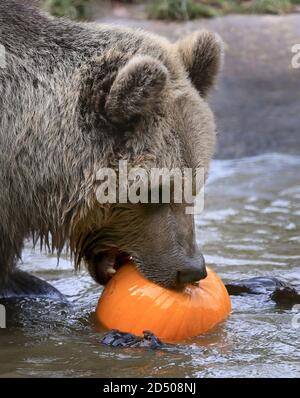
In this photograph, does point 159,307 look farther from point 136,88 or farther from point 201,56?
point 201,56

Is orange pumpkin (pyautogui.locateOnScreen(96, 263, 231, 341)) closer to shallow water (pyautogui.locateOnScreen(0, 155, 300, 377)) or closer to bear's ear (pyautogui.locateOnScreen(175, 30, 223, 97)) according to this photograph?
shallow water (pyautogui.locateOnScreen(0, 155, 300, 377))

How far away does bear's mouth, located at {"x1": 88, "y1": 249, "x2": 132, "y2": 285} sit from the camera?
5824mm

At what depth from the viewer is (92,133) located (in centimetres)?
532

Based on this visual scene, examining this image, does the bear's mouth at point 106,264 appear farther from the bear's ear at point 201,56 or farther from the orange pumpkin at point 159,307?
the bear's ear at point 201,56

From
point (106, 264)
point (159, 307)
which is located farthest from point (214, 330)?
point (106, 264)

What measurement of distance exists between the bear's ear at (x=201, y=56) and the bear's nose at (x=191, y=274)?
42.0 inches

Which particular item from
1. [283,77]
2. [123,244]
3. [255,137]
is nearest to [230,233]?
[123,244]

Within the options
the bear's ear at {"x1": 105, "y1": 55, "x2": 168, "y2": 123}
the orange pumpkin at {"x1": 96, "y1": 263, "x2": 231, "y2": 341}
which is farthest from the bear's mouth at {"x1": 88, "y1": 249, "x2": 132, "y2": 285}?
the bear's ear at {"x1": 105, "y1": 55, "x2": 168, "y2": 123}

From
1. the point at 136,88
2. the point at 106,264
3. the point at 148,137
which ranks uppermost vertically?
the point at 136,88

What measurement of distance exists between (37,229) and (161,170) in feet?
2.85

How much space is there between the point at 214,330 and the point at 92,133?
1277mm

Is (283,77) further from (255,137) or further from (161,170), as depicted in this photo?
(161,170)

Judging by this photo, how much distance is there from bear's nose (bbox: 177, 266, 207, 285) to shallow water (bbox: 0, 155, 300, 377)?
0.33 meters

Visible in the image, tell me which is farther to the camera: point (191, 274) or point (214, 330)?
point (214, 330)
